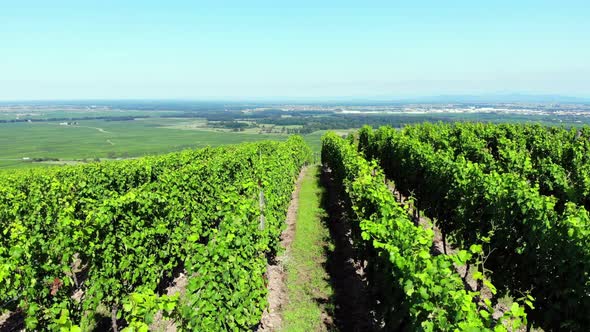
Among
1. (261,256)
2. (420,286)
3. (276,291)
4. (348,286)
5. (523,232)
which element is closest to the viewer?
(420,286)

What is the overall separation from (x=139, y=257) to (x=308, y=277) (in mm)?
5135

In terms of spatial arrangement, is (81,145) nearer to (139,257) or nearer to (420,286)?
(139,257)

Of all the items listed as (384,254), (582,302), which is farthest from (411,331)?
(582,302)

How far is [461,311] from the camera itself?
167 inches

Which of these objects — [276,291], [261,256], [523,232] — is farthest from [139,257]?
[523,232]

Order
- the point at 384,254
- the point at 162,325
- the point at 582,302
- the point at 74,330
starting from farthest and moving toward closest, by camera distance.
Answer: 1. the point at 162,325
2. the point at 384,254
3. the point at 582,302
4. the point at 74,330

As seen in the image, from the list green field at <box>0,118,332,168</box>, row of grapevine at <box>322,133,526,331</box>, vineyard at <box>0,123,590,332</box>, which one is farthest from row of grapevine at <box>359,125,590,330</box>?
green field at <box>0,118,332,168</box>

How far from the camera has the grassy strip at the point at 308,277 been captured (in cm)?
876

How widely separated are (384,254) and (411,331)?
165 cm

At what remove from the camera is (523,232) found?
8055 mm

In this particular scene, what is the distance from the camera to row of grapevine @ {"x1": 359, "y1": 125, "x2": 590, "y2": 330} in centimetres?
626

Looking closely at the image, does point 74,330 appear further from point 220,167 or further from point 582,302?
point 220,167

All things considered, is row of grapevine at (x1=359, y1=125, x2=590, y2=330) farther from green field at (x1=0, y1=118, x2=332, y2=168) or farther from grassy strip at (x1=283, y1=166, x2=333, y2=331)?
green field at (x1=0, y1=118, x2=332, y2=168)

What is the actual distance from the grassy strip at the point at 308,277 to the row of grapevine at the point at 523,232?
4.26 m
